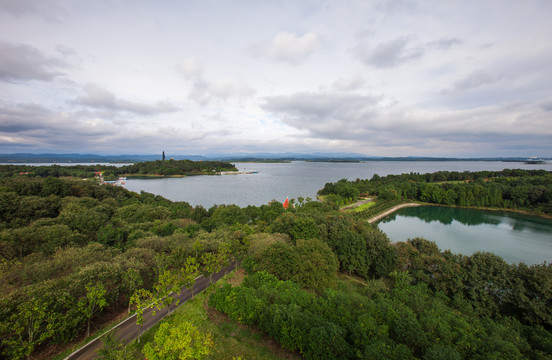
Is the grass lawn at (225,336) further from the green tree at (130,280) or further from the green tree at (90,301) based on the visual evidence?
the green tree at (130,280)

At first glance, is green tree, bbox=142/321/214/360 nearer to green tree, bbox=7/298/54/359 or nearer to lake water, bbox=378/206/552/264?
green tree, bbox=7/298/54/359

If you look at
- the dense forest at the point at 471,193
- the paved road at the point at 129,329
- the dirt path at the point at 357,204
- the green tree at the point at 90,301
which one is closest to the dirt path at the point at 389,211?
the dense forest at the point at 471,193

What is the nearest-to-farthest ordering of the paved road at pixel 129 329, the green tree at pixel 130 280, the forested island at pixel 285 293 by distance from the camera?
the forested island at pixel 285 293 → the paved road at pixel 129 329 → the green tree at pixel 130 280

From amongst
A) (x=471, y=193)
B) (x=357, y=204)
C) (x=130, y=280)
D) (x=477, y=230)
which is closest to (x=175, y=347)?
(x=130, y=280)

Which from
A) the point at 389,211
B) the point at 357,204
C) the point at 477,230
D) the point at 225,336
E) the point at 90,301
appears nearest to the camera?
the point at 90,301

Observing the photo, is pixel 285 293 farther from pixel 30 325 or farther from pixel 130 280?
pixel 30 325
